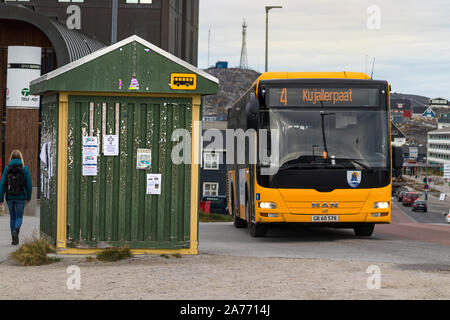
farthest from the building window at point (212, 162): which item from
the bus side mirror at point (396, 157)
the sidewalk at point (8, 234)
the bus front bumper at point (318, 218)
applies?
the bus front bumper at point (318, 218)

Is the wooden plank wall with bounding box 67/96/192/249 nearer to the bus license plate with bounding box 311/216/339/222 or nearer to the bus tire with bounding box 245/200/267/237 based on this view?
the bus license plate with bounding box 311/216/339/222

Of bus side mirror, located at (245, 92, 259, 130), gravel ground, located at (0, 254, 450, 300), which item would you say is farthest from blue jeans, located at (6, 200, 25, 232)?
bus side mirror, located at (245, 92, 259, 130)

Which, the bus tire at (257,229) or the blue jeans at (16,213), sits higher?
the blue jeans at (16,213)

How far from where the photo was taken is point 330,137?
16016 mm

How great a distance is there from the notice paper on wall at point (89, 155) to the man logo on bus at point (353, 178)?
5656mm

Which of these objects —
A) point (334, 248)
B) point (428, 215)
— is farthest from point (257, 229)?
point (428, 215)

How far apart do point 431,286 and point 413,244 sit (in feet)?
22.5

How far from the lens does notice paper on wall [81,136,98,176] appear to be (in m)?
12.5

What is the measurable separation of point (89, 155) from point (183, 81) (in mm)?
1794

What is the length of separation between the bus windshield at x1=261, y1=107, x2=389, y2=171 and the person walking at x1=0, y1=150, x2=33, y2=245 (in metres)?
4.62

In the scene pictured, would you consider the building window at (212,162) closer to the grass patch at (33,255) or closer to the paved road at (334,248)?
the paved road at (334,248)

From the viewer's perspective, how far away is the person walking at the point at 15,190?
14633 millimetres

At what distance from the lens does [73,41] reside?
2941cm

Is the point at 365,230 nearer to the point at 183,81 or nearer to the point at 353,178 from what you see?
the point at 353,178
